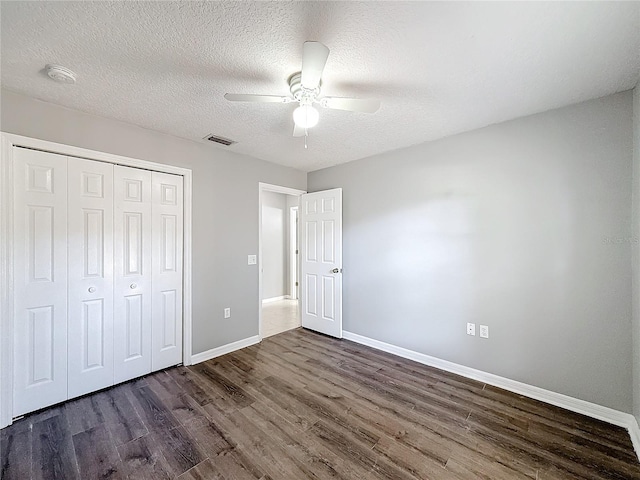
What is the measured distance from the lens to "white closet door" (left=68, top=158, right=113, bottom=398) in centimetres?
223

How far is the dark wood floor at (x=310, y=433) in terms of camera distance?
5.20ft

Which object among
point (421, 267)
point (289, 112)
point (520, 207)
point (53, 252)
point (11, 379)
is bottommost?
point (11, 379)

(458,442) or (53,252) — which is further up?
(53,252)

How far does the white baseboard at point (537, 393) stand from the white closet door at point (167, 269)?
2475mm

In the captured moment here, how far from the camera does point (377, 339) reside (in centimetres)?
338

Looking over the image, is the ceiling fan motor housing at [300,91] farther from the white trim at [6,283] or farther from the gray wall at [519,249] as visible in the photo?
the white trim at [6,283]

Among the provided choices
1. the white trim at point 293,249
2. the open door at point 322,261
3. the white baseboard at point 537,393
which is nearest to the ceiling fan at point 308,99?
the open door at point 322,261

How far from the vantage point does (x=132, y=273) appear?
2.56 m

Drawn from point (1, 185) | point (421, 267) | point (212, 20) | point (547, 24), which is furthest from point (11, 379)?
point (547, 24)

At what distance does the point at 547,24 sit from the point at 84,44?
2555 mm

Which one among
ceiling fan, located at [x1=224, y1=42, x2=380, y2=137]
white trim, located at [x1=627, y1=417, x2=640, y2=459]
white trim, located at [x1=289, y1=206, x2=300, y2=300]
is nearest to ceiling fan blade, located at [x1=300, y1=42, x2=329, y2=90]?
Result: ceiling fan, located at [x1=224, y1=42, x2=380, y2=137]

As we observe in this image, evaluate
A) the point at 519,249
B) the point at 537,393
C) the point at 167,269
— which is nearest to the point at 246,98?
the point at 167,269

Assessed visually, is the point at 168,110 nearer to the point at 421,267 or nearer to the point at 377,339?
the point at 421,267

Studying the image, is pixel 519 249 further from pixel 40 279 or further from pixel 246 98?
pixel 40 279
